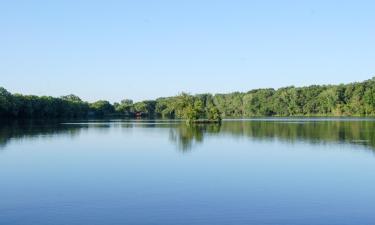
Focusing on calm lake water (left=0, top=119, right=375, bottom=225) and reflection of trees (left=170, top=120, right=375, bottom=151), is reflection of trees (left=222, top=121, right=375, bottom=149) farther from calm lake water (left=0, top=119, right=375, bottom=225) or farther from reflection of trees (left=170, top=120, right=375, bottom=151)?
calm lake water (left=0, top=119, right=375, bottom=225)

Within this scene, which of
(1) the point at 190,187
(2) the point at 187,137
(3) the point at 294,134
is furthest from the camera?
(3) the point at 294,134

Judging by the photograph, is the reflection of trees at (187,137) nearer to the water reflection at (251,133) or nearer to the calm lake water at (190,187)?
the water reflection at (251,133)

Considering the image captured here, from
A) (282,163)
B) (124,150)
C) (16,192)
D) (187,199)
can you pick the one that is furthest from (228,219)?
(124,150)

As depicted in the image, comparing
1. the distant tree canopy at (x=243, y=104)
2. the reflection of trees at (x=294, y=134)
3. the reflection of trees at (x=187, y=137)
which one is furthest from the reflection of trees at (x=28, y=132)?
the distant tree canopy at (x=243, y=104)

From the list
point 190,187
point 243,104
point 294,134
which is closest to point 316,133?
point 294,134

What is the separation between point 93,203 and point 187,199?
9.57ft

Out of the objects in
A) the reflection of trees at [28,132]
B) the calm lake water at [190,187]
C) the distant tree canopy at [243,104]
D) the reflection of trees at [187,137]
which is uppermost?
the distant tree canopy at [243,104]

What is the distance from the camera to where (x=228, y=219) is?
488 inches

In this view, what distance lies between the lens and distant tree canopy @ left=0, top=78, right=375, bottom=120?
277 ft

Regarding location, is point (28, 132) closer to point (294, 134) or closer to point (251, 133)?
point (251, 133)

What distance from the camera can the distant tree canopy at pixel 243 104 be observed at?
84.4 meters

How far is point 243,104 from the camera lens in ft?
472

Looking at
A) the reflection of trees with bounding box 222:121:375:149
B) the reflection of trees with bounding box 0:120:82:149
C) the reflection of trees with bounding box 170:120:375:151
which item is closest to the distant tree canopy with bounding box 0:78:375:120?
the reflection of trees with bounding box 170:120:375:151

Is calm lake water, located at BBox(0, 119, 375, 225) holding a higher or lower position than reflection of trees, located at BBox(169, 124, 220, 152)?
lower
